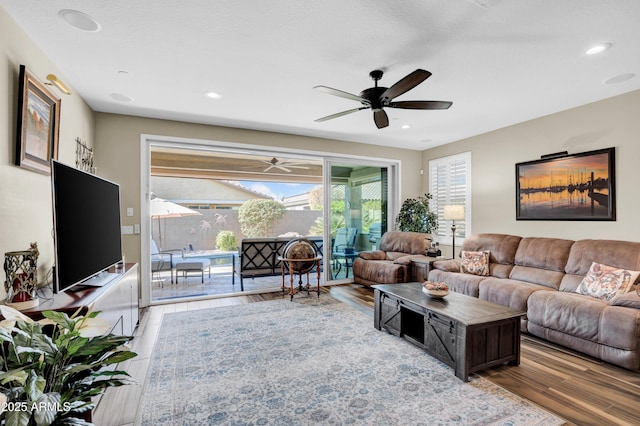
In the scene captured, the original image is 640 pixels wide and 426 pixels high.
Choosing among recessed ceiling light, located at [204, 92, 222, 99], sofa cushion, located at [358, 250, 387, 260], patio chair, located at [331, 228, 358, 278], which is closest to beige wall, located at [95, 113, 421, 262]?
recessed ceiling light, located at [204, 92, 222, 99]

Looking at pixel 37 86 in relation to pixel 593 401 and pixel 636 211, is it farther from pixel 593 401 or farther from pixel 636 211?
pixel 636 211

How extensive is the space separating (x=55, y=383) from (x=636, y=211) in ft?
17.3

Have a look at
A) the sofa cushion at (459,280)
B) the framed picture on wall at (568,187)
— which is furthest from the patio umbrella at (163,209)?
the framed picture on wall at (568,187)


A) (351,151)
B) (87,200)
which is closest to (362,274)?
(351,151)

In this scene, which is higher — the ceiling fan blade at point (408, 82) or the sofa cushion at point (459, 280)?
the ceiling fan blade at point (408, 82)

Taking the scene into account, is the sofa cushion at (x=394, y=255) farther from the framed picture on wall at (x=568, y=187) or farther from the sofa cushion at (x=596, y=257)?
the sofa cushion at (x=596, y=257)

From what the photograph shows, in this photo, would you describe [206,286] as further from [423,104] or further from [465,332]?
[423,104]

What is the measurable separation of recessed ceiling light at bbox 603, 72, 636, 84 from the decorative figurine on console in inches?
212

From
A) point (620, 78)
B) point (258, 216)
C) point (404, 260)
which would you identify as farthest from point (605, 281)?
point (258, 216)

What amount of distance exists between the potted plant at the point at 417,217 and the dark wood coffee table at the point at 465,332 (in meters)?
3.01

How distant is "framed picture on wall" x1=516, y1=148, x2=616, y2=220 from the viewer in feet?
12.6

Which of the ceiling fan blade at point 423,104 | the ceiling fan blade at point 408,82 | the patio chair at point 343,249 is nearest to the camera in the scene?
the ceiling fan blade at point 408,82

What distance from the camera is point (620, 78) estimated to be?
3254mm

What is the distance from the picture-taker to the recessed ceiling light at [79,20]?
222 cm
